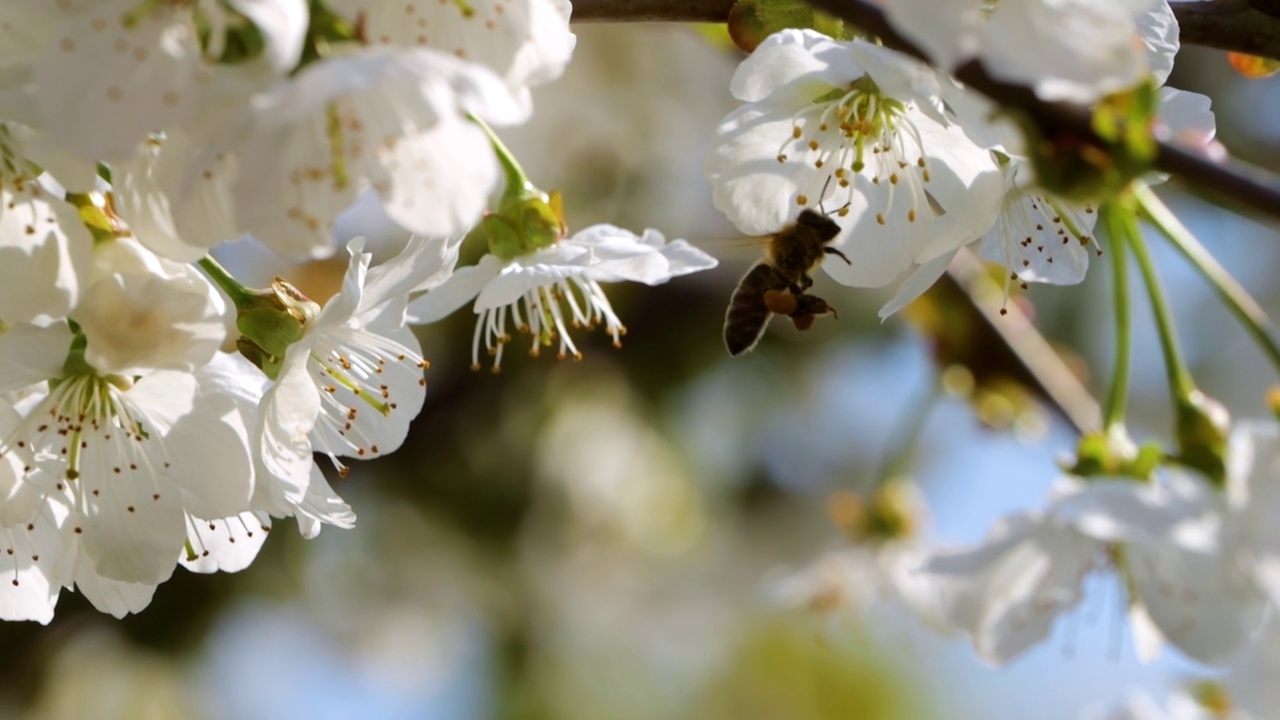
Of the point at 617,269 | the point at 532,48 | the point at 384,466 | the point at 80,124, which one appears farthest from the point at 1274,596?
the point at 384,466

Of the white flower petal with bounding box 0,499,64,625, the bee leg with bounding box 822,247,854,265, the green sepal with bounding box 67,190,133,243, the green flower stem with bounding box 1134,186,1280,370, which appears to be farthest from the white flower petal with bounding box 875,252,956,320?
the white flower petal with bounding box 0,499,64,625

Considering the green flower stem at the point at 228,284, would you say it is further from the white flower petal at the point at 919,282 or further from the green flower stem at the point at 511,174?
the white flower petal at the point at 919,282

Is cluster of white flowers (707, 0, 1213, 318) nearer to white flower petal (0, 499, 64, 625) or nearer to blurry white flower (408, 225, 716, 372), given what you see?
blurry white flower (408, 225, 716, 372)

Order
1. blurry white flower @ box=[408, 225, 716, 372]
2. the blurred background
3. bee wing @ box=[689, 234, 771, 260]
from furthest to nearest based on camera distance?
1. the blurred background
2. bee wing @ box=[689, 234, 771, 260]
3. blurry white flower @ box=[408, 225, 716, 372]

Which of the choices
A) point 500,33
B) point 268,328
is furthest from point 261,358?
point 500,33

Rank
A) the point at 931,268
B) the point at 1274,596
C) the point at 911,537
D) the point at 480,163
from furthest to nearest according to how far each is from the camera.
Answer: the point at 911,537 < the point at 1274,596 < the point at 931,268 < the point at 480,163

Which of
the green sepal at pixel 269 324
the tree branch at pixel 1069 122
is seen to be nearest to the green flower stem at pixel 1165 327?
the tree branch at pixel 1069 122

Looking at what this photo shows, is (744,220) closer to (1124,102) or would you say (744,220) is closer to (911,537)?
(1124,102)
